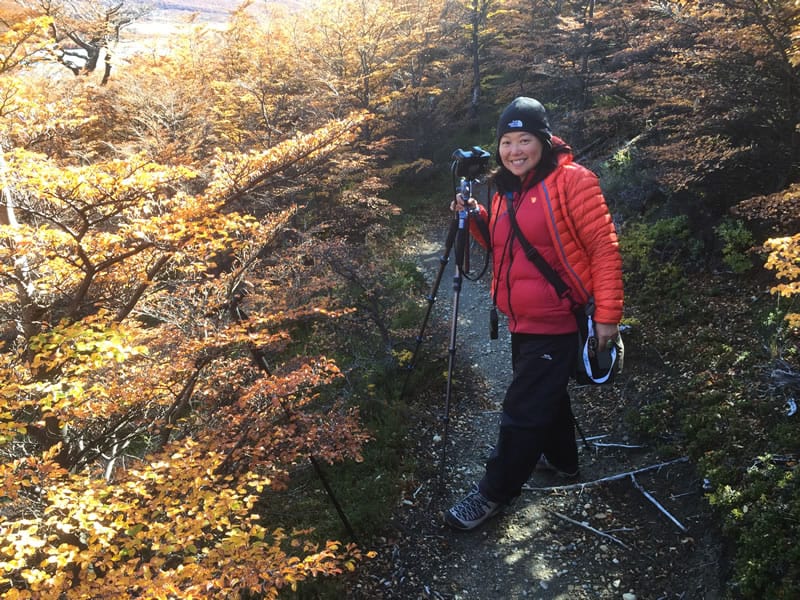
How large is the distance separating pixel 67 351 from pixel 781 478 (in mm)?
5264

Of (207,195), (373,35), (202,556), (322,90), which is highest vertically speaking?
(373,35)

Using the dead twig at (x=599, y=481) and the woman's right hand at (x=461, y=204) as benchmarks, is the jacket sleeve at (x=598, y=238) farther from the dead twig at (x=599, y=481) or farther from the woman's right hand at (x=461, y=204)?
the dead twig at (x=599, y=481)

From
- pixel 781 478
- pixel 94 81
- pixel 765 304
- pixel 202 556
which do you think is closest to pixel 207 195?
pixel 202 556

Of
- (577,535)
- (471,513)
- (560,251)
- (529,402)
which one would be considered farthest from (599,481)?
(560,251)

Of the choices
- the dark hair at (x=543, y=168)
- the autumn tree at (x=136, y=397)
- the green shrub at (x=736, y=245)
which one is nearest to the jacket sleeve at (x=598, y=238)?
the dark hair at (x=543, y=168)

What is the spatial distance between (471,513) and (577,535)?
Answer: 32.7 inches

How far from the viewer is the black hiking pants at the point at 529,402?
3061mm

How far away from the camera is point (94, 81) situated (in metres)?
14.2

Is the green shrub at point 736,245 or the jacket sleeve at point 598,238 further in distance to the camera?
the green shrub at point 736,245

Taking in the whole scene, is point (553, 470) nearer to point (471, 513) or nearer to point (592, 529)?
point (592, 529)

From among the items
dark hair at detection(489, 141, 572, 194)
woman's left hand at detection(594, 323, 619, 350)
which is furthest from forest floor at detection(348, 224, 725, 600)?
dark hair at detection(489, 141, 572, 194)

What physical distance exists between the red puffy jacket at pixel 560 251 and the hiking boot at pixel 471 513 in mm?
1592

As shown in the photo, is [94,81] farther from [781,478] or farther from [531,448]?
[781,478]

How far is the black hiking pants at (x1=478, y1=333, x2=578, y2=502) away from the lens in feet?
10.0
